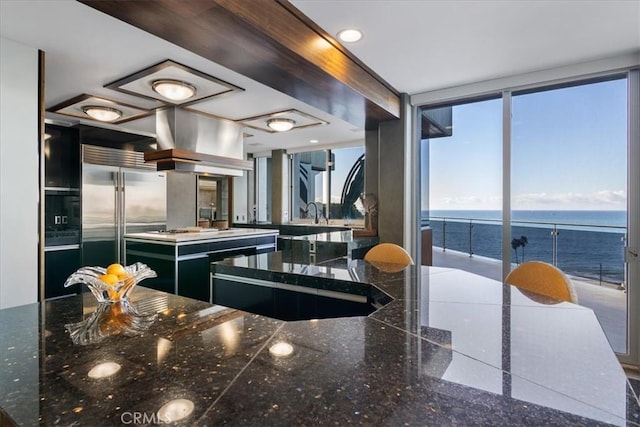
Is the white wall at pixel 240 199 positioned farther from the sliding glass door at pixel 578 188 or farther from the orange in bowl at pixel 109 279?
the orange in bowl at pixel 109 279

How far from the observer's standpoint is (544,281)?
1.72 m

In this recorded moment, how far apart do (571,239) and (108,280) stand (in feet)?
12.3

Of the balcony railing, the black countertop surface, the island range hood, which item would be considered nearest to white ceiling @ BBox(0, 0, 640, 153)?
the island range hood

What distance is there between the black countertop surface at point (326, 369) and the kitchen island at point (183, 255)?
2.34 meters

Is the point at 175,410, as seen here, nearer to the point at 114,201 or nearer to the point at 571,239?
the point at 571,239

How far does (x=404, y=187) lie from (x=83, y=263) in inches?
161

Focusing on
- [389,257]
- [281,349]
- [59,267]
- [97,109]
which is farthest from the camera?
[59,267]

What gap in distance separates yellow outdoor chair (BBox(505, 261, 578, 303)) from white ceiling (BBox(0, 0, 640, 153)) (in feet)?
4.96

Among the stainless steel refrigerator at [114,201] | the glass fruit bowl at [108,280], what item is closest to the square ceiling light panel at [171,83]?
the stainless steel refrigerator at [114,201]

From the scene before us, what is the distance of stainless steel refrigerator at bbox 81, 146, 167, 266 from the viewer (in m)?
4.43

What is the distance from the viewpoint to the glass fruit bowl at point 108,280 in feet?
4.20

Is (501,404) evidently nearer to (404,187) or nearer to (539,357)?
(539,357)

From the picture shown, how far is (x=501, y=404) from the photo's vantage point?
67cm

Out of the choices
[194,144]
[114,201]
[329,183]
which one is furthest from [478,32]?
[114,201]
